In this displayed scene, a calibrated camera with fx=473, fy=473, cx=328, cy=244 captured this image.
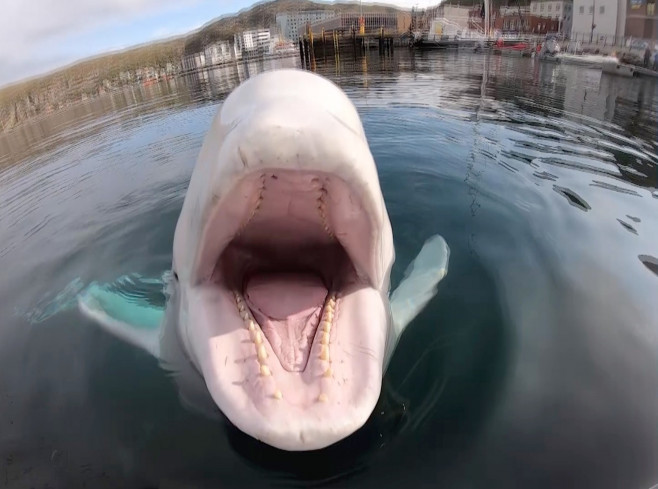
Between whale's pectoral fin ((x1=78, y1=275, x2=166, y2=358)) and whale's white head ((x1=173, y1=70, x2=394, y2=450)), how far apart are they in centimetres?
90

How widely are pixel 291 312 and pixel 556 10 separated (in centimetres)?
7117

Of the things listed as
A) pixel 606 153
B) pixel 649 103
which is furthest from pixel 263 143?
pixel 649 103

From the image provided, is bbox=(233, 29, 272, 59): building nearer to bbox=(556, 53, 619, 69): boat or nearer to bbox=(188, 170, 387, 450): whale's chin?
bbox=(556, 53, 619, 69): boat

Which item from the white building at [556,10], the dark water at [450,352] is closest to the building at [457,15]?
the white building at [556,10]

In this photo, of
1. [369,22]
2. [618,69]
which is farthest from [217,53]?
[618,69]

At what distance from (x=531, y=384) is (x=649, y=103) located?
16271mm

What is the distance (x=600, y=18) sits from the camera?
125ft

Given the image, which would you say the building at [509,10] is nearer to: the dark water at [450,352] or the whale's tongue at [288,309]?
the dark water at [450,352]

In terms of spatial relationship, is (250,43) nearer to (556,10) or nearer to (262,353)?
(556,10)

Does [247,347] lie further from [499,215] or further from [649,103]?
[649,103]

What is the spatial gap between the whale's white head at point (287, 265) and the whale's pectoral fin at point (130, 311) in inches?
35.4

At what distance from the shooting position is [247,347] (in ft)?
8.60

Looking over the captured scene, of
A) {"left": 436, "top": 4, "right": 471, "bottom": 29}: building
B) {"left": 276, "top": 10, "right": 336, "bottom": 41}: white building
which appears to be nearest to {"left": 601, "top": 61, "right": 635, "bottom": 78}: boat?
{"left": 436, "top": 4, "right": 471, "bottom": 29}: building

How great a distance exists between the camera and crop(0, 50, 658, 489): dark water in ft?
9.49
